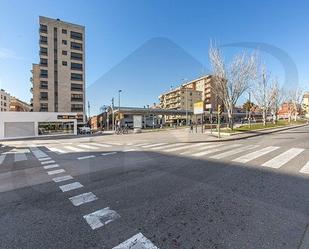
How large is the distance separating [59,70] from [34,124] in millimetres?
25747

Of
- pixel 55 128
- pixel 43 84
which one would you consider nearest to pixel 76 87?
pixel 43 84

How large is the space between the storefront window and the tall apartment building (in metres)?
18.1

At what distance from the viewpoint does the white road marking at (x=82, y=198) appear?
14.9 feet

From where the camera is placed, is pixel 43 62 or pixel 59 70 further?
pixel 59 70

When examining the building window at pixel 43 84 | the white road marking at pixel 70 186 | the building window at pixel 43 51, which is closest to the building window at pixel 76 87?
the building window at pixel 43 84

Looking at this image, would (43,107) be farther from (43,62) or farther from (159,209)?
(159,209)

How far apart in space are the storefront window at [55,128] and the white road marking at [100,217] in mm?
37053

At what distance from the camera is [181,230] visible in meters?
3.32

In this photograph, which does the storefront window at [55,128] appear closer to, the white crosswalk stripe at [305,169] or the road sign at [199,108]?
the road sign at [199,108]

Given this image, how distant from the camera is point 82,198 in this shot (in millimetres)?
4793

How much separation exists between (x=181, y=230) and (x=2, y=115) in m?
37.7

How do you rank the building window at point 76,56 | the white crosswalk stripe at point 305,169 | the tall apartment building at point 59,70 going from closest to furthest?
the white crosswalk stripe at point 305,169, the tall apartment building at point 59,70, the building window at point 76,56

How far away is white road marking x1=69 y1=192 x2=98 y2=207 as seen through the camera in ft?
14.9

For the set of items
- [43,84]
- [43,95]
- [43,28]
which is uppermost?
[43,28]
